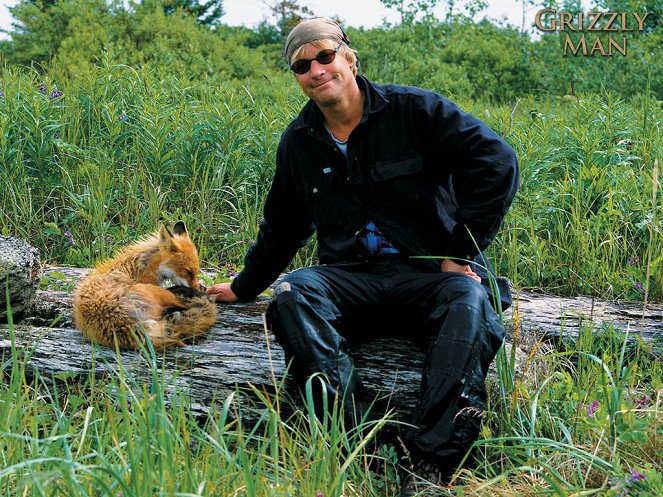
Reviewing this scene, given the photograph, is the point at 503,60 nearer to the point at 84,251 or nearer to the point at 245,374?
the point at 84,251

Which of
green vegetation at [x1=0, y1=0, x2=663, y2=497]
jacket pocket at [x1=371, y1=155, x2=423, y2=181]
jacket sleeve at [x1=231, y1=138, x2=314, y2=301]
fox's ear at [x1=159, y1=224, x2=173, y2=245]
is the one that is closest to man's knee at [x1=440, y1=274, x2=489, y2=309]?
green vegetation at [x1=0, y1=0, x2=663, y2=497]

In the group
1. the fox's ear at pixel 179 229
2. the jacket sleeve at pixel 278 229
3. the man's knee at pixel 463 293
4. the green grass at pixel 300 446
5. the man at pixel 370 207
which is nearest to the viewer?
the green grass at pixel 300 446

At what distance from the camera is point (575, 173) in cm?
783

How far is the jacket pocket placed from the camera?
4.70m

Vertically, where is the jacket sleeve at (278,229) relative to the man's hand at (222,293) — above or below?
above

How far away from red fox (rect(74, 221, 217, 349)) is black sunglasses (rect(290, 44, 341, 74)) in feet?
4.36

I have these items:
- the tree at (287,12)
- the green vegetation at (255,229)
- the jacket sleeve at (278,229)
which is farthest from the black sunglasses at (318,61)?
the tree at (287,12)

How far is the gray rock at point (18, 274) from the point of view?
15.9 feet

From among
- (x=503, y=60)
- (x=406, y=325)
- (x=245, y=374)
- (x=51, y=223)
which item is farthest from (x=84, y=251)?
(x=503, y=60)

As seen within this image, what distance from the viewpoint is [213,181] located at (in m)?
7.48

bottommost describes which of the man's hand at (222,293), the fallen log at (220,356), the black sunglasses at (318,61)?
the fallen log at (220,356)

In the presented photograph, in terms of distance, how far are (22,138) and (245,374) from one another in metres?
4.27

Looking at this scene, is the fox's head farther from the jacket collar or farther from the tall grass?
the tall grass

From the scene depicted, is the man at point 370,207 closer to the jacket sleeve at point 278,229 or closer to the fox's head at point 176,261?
the jacket sleeve at point 278,229
